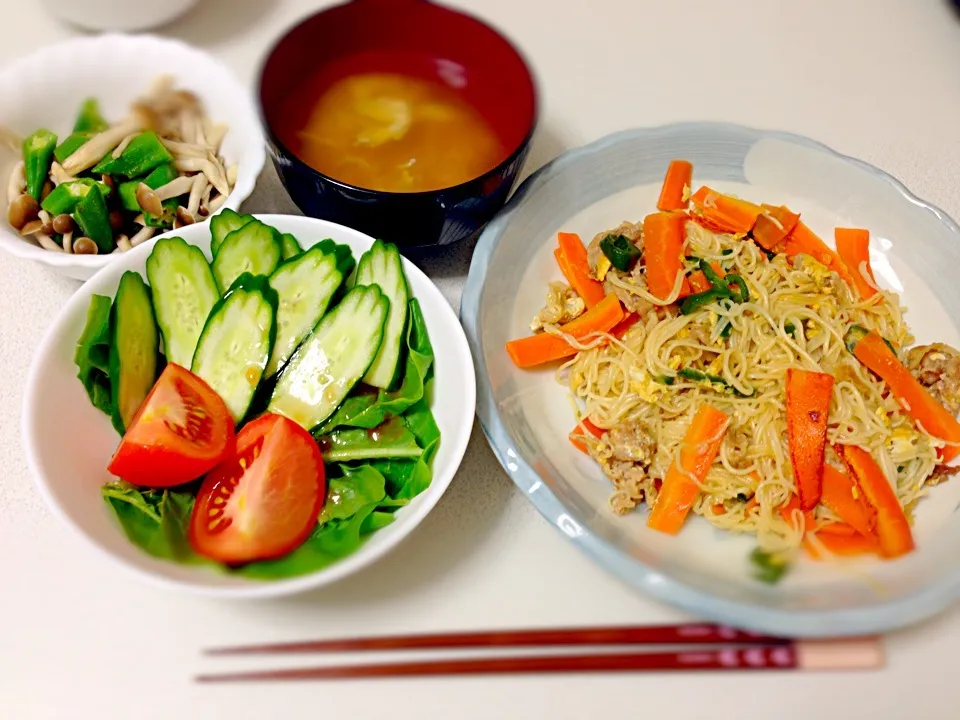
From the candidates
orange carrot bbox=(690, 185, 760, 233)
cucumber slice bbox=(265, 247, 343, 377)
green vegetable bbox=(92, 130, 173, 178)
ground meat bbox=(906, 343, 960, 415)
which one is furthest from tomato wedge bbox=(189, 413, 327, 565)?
ground meat bbox=(906, 343, 960, 415)

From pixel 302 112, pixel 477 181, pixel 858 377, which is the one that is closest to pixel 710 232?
pixel 858 377

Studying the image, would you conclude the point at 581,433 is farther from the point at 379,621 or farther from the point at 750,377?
the point at 379,621

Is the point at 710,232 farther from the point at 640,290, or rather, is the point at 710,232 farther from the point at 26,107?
the point at 26,107

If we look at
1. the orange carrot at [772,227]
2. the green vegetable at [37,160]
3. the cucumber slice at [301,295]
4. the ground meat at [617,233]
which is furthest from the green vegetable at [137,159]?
the orange carrot at [772,227]

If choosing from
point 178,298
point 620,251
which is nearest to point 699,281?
point 620,251

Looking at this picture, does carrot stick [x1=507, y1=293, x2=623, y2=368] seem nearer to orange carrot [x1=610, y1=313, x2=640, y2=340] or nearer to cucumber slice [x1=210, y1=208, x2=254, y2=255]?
orange carrot [x1=610, y1=313, x2=640, y2=340]
